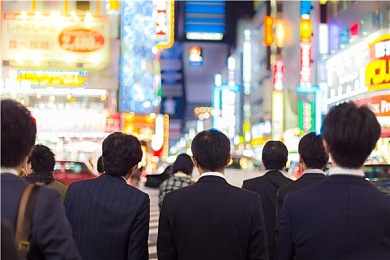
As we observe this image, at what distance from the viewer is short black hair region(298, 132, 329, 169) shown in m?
4.30

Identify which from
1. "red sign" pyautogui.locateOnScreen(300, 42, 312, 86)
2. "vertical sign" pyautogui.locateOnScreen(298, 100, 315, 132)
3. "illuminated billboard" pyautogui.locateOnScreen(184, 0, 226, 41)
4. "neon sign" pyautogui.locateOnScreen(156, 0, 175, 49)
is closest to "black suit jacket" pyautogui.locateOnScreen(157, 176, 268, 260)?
"neon sign" pyautogui.locateOnScreen(156, 0, 175, 49)

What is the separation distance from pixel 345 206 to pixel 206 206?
1.03m

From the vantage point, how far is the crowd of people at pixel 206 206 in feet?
7.32

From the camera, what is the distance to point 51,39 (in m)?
20.2

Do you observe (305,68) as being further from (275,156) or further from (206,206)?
(206,206)

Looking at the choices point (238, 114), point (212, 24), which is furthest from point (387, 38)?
point (212, 24)

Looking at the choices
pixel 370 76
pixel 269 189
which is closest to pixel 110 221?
pixel 269 189

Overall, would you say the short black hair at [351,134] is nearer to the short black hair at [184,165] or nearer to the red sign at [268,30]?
the short black hair at [184,165]

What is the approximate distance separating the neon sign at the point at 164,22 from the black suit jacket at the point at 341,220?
82.2 ft

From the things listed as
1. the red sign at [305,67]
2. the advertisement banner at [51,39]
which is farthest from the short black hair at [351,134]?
the red sign at [305,67]

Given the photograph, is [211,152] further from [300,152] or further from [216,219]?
[300,152]

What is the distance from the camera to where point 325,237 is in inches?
99.5

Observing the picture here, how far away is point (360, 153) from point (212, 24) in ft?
279

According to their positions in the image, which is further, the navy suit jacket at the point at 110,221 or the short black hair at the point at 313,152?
the short black hair at the point at 313,152
